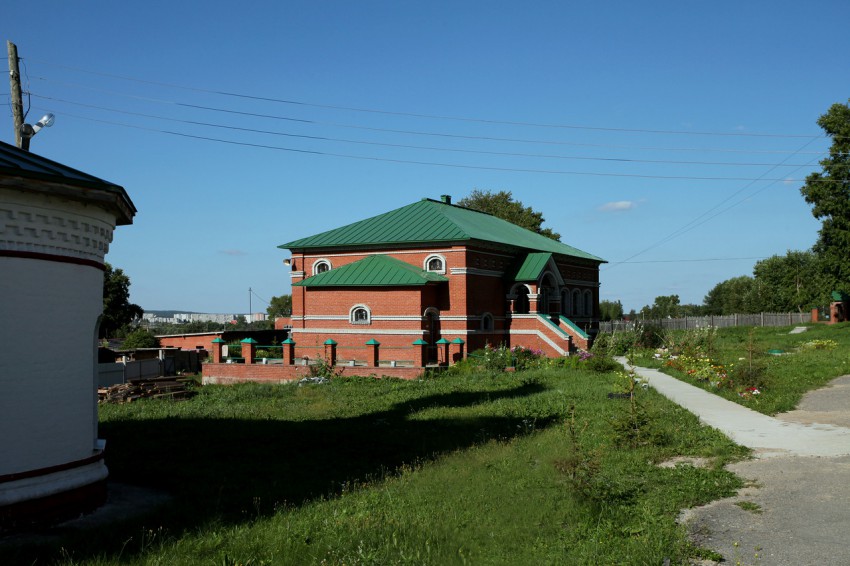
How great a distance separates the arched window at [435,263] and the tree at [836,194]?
25.7 m

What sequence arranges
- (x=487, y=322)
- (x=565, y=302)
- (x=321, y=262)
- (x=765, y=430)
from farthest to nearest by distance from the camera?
(x=565, y=302)
(x=321, y=262)
(x=487, y=322)
(x=765, y=430)

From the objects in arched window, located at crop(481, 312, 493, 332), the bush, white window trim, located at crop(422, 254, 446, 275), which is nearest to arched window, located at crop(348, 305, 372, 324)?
white window trim, located at crop(422, 254, 446, 275)

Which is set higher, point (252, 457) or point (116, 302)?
point (116, 302)

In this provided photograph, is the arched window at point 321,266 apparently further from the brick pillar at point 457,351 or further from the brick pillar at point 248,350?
the brick pillar at point 457,351

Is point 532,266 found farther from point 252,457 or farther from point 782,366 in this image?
point 252,457

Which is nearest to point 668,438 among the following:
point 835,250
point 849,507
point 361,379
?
point 849,507

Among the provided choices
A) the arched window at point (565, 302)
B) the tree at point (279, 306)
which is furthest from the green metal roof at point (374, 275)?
the tree at point (279, 306)

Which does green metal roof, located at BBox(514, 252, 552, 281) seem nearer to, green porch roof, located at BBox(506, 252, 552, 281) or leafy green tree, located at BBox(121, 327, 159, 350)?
green porch roof, located at BBox(506, 252, 552, 281)

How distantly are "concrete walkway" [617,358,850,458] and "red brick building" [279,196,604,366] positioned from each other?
1360cm

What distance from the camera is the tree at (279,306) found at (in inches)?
4483

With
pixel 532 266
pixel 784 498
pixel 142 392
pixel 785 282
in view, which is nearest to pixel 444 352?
pixel 532 266

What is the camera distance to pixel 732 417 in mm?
13555

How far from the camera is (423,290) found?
1162 inches

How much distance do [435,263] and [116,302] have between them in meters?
42.4
